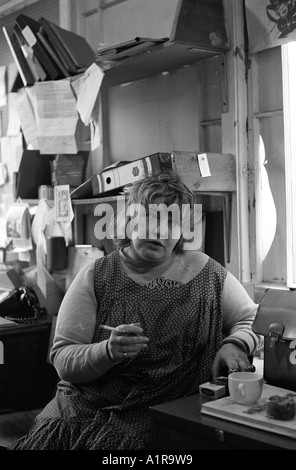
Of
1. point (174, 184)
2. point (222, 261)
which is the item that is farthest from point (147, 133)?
point (174, 184)

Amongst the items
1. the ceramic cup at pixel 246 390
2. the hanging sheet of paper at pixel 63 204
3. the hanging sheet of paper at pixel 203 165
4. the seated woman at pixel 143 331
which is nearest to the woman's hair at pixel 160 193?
the seated woman at pixel 143 331

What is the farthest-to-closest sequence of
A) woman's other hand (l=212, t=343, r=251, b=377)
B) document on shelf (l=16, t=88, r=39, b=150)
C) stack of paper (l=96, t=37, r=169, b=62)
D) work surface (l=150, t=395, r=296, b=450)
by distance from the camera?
document on shelf (l=16, t=88, r=39, b=150) < stack of paper (l=96, t=37, r=169, b=62) < woman's other hand (l=212, t=343, r=251, b=377) < work surface (l=150, t=395, r=296, b=450)

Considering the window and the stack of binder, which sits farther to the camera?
the stack of binder

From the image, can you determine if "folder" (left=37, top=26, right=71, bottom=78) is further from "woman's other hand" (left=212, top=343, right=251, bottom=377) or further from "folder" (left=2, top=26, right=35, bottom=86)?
"woman's other hand" (left=212, top=343, right=251, bottom=377)

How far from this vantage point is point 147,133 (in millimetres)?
2906

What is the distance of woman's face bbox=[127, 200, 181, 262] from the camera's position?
6.27ft

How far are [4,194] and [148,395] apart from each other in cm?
244

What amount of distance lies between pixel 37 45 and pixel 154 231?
5.24 feet

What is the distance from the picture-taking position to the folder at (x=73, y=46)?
298cm

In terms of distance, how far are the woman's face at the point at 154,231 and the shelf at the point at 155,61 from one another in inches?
28.1

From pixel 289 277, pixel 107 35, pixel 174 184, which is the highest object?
pixel 107 35

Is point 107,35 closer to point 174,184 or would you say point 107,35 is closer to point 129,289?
point 174,184

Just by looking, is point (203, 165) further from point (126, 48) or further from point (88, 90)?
point (88, 90)

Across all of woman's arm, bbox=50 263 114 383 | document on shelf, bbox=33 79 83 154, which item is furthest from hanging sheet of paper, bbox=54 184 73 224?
woman's arm, bbox=50 263 114 383
